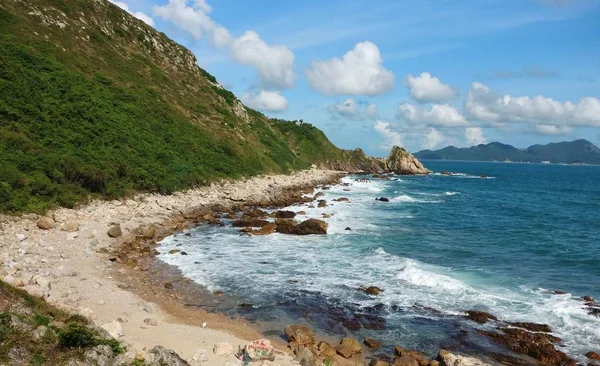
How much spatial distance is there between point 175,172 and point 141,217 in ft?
36.3

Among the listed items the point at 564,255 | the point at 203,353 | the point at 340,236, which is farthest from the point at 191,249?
the point at 564,255

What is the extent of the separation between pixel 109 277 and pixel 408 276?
1536 centimetres

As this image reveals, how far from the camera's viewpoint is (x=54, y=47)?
4397cm

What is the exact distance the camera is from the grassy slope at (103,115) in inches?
1092

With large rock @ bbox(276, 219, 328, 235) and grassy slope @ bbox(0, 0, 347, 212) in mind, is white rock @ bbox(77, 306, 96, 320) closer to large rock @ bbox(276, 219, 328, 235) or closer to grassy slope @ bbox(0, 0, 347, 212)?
grassy slope @ bbox(0, 0, 347, 212)

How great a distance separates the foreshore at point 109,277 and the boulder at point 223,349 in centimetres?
20

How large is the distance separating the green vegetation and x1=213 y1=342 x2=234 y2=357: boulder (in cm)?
315

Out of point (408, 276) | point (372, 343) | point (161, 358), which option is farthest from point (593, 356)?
point (161, 358)

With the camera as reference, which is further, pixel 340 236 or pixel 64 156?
pixel 340 236

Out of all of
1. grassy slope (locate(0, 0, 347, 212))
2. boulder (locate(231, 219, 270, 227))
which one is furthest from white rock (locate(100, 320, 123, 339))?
boulder (locate(231, 219, 270, 227))

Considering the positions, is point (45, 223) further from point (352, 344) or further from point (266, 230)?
point (352, 344)

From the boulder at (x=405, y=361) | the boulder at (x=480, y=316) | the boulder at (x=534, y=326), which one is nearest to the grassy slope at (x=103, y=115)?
the boulder at (x=405, y=361)

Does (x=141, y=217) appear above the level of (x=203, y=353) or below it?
above

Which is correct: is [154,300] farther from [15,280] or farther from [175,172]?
[175,172]
